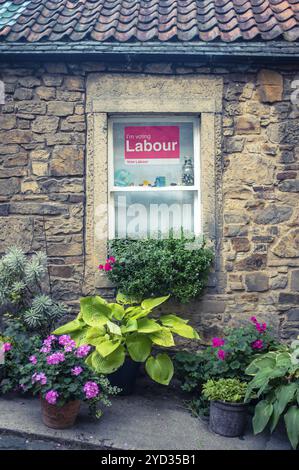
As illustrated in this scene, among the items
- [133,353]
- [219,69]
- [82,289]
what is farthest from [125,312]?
[219,69]

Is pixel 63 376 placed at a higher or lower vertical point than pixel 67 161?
lower

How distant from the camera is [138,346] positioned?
16.3ft

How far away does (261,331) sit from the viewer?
5.24m

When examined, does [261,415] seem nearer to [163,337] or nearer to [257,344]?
[257,344]

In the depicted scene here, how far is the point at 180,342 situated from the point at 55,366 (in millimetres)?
1728

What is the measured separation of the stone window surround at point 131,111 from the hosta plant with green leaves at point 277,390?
1643 millimetres

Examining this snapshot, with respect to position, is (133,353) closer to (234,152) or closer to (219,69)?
(234,152)

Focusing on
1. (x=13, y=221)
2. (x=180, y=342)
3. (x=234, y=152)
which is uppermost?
(x=234, y=152)

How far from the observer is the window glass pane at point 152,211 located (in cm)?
603

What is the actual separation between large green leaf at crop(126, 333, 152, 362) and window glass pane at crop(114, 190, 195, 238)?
1386 mm

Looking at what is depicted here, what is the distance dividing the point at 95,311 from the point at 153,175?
5.89ft

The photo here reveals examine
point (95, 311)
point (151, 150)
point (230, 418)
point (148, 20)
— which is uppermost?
point (148, 20)

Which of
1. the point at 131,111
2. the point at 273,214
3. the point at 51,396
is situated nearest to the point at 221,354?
the point at 51,396

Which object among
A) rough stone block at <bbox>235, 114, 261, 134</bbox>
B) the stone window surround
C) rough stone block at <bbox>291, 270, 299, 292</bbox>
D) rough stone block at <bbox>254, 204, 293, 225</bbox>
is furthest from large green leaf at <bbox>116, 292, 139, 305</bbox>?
rough stone block at <bbox>235, 114, 261, 134</bbox>
